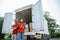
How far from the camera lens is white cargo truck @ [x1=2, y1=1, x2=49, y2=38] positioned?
106 inches

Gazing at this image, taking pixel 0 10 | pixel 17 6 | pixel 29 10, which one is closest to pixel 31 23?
pixel 29 10

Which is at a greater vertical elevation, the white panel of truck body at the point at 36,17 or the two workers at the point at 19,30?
the white panel of truck body at the point at 36,17

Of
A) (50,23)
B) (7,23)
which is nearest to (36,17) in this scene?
(50,23)

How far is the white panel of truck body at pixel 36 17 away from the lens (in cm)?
269

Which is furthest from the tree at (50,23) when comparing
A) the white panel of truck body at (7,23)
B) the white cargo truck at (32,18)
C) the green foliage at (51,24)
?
the white panel of truck body at (7,23)

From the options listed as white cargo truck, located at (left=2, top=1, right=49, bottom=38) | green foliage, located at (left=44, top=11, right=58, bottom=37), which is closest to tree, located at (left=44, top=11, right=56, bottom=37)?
green foliage, located at (left=44, top=11, right=58, bottom=37)

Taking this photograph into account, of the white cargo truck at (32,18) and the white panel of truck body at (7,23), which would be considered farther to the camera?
the white panel of truck body at (7,23)

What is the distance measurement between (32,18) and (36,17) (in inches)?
3.8

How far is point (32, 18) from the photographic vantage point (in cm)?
281

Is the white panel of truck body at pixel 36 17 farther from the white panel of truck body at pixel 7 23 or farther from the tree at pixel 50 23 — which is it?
the white panel of truck body at pixel 7 23

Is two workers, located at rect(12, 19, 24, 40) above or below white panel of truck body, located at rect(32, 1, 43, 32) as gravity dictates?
below

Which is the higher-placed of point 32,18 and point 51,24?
point 32,18

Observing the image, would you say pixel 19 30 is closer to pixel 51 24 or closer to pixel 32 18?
pixel 32 18

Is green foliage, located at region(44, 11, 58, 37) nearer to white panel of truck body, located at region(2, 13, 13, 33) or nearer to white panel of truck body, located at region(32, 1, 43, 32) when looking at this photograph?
white panel of truck body, located at region(32, 1, 43, 32)
